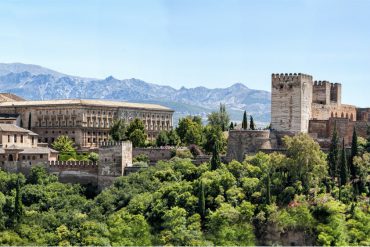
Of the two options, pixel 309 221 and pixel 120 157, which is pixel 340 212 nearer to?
pixel 309 221

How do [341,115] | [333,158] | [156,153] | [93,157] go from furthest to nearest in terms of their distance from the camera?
[93,157]
[341,115]
[156,153]
[333,158]

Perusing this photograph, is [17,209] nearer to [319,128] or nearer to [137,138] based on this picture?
[137,138]

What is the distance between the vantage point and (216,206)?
5684 cm

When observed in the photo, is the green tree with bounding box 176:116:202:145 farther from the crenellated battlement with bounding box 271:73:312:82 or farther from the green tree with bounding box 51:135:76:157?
the crenellated battlement with bounding box 271:73:312:82

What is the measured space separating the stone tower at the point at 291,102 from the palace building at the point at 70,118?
32.3 m

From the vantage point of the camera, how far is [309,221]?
52.5m

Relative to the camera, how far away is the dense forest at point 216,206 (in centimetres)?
5256

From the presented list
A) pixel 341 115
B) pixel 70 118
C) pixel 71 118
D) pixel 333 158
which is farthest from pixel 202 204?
pixel 70 118

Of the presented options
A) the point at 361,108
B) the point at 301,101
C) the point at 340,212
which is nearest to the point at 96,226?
the point at 340,212

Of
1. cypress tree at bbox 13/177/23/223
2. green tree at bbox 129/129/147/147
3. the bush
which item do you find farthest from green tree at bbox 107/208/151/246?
green tree at bbox 129/129/147/147

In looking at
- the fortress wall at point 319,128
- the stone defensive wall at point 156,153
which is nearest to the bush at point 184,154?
the stone defensive wall at point 156,153

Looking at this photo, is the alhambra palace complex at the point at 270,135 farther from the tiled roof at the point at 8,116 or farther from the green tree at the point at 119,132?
the tiled roof at the point at 8,116

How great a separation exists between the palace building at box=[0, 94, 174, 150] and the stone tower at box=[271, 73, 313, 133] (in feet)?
106

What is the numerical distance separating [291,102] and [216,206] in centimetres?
1513
